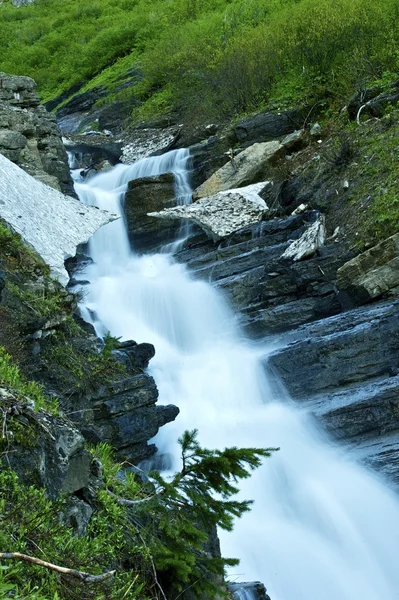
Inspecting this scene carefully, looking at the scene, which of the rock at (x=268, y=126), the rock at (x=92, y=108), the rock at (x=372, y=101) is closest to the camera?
the rock at (x=372, y=101)

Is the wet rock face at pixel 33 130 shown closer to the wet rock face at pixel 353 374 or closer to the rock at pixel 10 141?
the rock at pixel 10 141

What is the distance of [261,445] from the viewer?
10.2 meters

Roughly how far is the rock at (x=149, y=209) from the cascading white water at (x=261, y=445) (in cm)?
246

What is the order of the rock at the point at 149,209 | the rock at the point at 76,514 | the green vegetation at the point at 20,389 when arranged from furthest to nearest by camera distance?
1. the rock at the point at 149,209
2. the green vegetation at the point at 20,389
3. the rock at the point at 76,514

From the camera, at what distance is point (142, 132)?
27.8m

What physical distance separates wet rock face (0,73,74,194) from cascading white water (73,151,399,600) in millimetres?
3795

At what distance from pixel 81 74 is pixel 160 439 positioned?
115 feet

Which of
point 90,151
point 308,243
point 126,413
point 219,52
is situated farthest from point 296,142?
point 126,413

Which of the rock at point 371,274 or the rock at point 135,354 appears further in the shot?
the rock at point 371,274

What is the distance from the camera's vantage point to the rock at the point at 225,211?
56.7 feet

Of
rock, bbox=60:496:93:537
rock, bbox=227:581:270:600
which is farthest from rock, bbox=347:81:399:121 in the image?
rock, bbox=60:496:93:537

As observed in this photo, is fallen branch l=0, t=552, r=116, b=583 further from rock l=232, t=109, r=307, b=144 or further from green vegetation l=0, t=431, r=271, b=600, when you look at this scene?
rock l=232, t=109, r=307, b=144

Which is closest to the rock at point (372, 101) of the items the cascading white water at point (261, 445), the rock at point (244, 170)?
the rock at point (244, 170)

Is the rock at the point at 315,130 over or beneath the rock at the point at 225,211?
over
